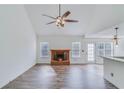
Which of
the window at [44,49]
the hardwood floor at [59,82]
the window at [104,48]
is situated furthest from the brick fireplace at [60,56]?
the hardwood floor at [59,82]

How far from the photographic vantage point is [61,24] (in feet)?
19.3

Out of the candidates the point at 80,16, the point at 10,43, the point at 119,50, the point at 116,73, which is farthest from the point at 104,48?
the point at 10,43

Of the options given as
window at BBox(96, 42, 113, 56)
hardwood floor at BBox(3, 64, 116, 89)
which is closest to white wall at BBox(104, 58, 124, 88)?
hardwood floor at BBox(3, 64, 116, 89)

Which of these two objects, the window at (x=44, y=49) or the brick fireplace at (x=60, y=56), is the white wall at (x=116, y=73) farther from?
the window at (x=44, y=49)

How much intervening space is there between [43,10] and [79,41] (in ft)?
16.3

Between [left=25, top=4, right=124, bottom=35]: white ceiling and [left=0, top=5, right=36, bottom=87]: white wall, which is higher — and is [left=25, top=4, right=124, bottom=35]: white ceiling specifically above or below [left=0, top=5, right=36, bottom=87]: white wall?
above

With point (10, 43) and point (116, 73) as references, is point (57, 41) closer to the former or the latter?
point (10, 43)

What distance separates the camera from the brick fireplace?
12125mm

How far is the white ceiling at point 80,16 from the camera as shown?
258 inches

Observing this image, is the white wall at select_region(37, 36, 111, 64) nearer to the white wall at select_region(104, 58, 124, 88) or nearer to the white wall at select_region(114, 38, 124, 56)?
the white wall at select_region(114, 38, 124, 56)

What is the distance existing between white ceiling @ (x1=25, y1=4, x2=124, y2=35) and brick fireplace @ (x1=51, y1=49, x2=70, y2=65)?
141 centimetres

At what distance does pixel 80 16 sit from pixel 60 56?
4315mm

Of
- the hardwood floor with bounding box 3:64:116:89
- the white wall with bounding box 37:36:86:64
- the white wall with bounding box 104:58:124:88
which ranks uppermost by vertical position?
the white wall with bounding box 37:36:86:64

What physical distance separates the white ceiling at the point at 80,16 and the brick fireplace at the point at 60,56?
4.61ft
